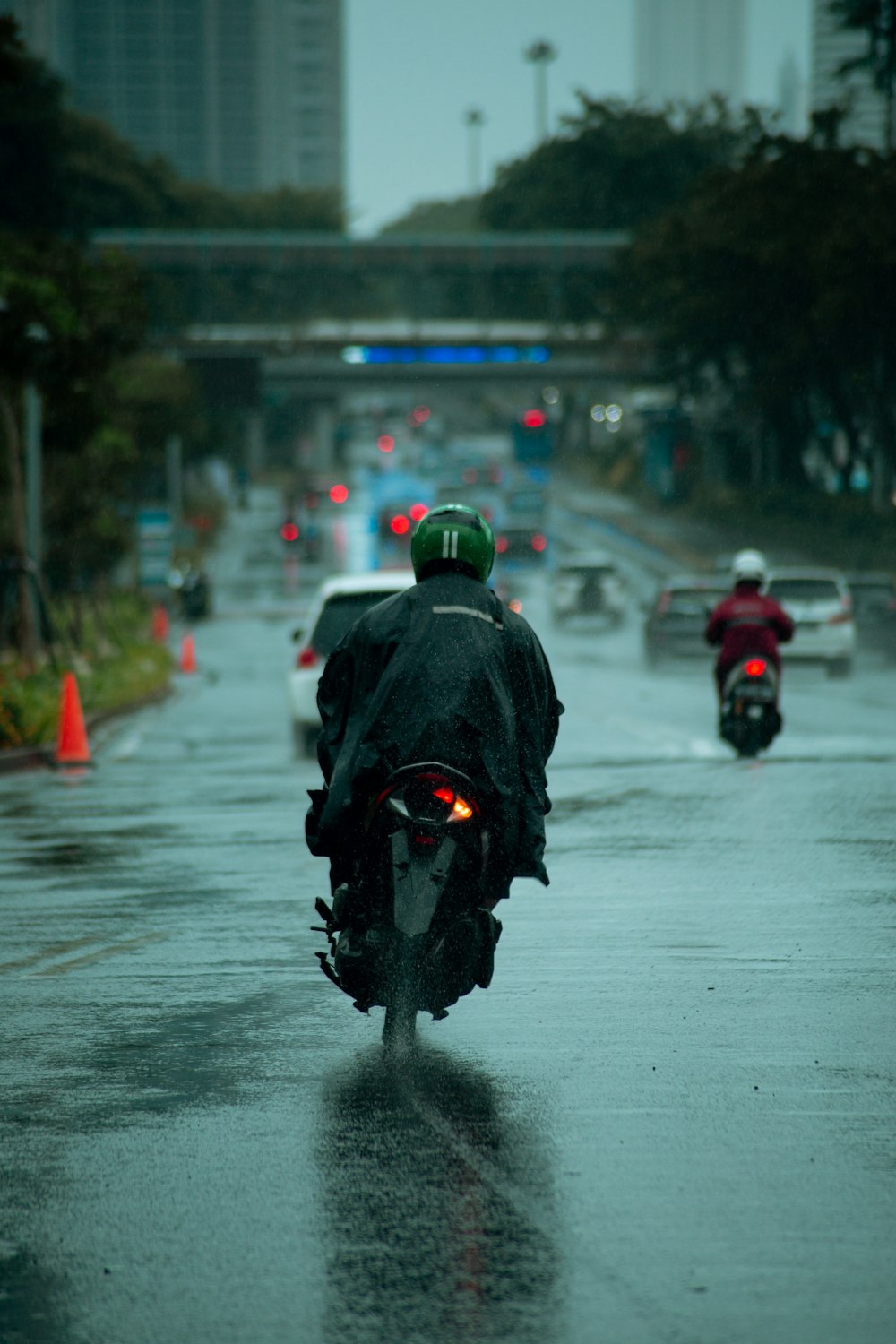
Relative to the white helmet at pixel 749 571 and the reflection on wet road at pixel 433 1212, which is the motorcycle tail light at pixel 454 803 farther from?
the white helmet at pixel 749 571

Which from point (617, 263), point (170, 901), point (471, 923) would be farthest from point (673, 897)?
point (617, 263)

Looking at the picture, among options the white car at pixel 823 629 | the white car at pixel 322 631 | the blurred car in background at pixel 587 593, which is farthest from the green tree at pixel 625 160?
the white car at pixel 322 631

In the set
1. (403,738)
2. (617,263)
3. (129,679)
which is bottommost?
(129,679)

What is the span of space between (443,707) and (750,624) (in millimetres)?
10819

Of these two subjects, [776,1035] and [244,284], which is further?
[244,284]

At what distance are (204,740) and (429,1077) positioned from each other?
15.6m

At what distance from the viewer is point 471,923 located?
6801mm

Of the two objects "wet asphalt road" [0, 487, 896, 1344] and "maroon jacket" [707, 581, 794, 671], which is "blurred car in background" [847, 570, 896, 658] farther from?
"wet asphalt road" [0, 487, 896, 1344]

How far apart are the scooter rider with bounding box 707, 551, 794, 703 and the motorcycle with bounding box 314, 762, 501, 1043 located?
10.5m

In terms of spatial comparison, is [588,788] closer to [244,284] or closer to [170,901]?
[170,901]

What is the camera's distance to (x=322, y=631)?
19406 mm

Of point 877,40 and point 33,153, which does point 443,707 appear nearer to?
point 877,40

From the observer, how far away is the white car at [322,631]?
19.3m

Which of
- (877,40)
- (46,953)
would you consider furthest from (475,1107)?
(877,40)
